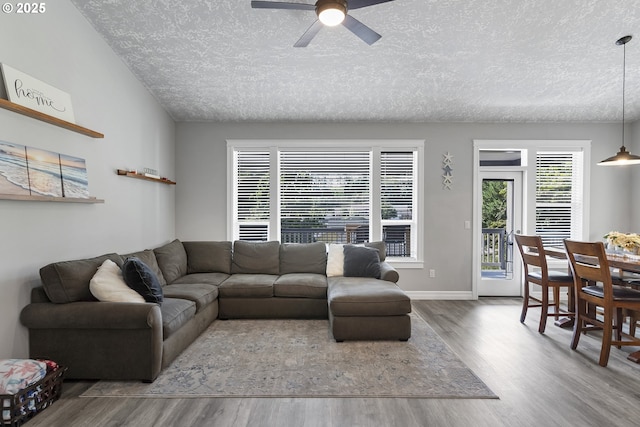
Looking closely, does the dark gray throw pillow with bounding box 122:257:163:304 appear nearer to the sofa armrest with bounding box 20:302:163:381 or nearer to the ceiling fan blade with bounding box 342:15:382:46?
the sofa armrest with bounding box 20:302:163:381

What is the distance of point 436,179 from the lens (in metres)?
5.09

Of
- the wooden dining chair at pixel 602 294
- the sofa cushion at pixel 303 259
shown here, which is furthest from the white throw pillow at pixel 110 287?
the wooden dining chair at pixel 602 294

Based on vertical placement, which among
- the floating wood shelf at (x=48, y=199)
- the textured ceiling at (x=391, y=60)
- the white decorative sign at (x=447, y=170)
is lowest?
the floating wood shelf at (x=48, y=199)

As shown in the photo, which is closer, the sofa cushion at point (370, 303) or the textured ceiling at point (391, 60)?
the textured ceiling at point (391, 60)

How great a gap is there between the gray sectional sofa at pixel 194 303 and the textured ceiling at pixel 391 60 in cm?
206

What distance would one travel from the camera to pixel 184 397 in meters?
2.31

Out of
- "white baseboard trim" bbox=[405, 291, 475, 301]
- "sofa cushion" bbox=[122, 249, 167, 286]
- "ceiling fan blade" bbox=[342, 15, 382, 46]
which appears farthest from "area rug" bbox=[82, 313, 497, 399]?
"ceiling fan blade" bbox=[342, 15, 382, 46]

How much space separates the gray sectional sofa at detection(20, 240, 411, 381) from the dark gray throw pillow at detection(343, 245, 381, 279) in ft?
0.04

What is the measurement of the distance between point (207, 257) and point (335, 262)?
1810 mm

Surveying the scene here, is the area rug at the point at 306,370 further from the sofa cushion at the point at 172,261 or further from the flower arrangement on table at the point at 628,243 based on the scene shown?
the flower arrangement on table at the point at 628,243

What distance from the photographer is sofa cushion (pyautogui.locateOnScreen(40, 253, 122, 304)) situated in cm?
→ 251

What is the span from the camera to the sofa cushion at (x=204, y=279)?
158 inches

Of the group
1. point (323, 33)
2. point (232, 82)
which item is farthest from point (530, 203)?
point (232, 82)

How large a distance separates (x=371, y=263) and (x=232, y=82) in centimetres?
296
